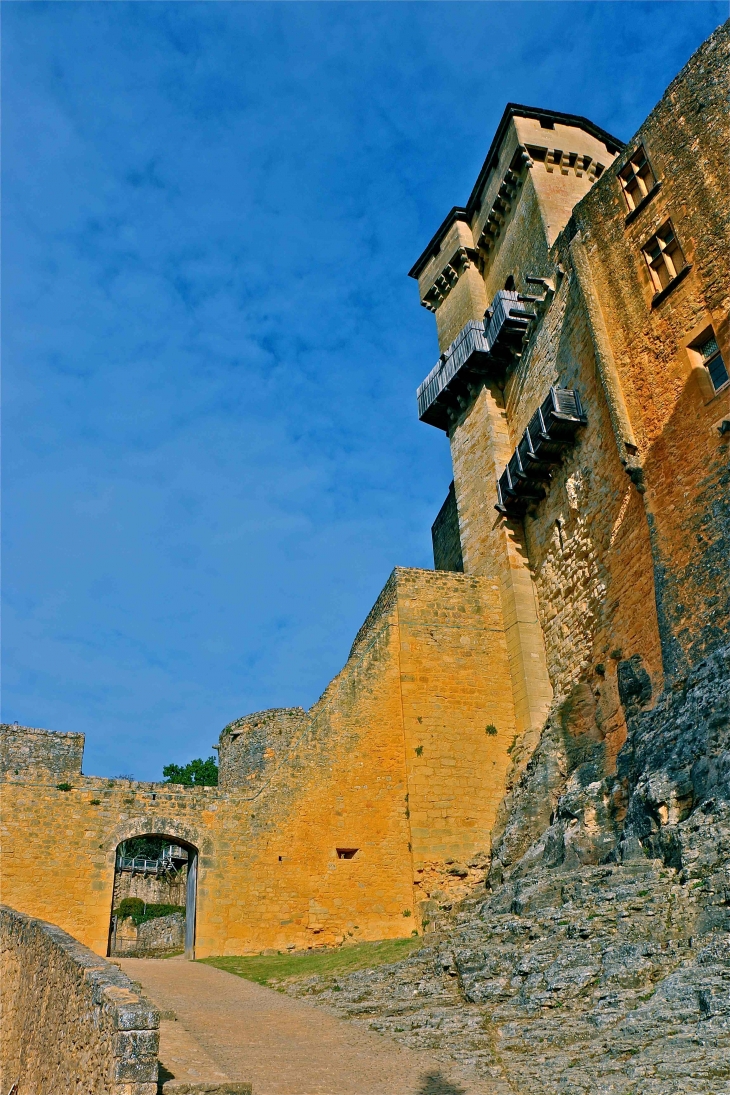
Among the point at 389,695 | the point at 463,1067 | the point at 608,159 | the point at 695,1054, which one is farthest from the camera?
the point at 608,159

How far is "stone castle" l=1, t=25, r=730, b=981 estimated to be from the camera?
12.2 metres

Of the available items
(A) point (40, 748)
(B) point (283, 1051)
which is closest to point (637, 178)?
(B) point (283, 1051)

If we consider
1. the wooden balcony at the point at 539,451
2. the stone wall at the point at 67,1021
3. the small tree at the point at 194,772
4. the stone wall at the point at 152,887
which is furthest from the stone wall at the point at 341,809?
the small tree at the point at 194,772

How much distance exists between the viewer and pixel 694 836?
876 centimetres

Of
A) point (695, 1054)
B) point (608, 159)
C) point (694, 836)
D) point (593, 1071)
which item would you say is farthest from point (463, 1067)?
point (608, 159)

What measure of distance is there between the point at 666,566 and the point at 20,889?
452 inches

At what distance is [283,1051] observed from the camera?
7.57 m

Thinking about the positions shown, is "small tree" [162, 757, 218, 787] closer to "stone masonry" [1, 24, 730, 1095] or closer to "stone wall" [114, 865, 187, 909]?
"stone wall" [114, 865, 187, 909]

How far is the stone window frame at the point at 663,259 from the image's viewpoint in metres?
13.5

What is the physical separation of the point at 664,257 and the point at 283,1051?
489 inches

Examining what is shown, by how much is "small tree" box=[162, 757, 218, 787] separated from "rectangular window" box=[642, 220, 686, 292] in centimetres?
3275

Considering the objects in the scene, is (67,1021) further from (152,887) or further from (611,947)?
(152,887)

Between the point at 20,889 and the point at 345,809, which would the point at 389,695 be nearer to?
the point at 345,809

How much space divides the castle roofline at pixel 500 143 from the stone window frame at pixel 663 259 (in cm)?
958
